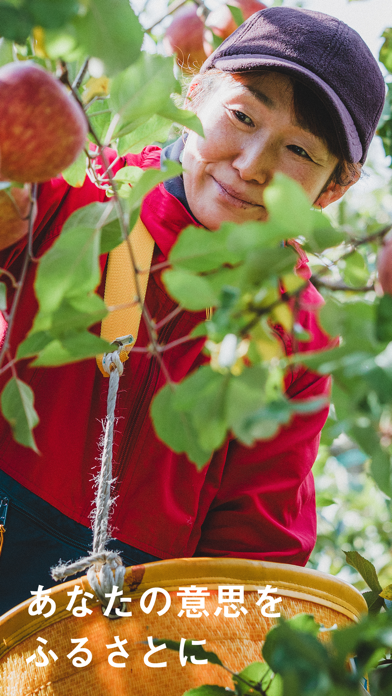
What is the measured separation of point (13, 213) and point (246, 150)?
486 millimetres

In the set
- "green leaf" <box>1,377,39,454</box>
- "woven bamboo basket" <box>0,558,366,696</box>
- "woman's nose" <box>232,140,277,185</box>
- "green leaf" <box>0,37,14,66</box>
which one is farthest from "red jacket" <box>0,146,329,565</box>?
"green leaf" <box>1,377,39,454</box>

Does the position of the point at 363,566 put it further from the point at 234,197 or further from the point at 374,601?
the point at 234,197

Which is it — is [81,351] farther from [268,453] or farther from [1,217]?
[268,453]

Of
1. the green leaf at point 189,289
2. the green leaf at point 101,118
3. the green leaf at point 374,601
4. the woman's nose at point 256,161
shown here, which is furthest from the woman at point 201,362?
the green leaf at point 189,289

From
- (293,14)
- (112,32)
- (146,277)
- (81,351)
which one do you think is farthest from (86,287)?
(293,14)

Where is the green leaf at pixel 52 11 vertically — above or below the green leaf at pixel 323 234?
above

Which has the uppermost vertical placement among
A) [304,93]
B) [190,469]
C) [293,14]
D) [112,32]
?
[293,14]

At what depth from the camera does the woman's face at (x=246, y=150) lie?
84cm

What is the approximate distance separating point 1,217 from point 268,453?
62 centimetres

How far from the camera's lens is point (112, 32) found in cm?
35

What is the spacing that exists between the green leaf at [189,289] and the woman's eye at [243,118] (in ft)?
2.01

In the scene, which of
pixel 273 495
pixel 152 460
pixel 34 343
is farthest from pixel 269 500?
pixel 34 343

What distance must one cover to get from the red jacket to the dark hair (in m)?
0.16

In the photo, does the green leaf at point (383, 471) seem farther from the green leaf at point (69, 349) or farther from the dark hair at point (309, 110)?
the dark hair at point (309, 110)
